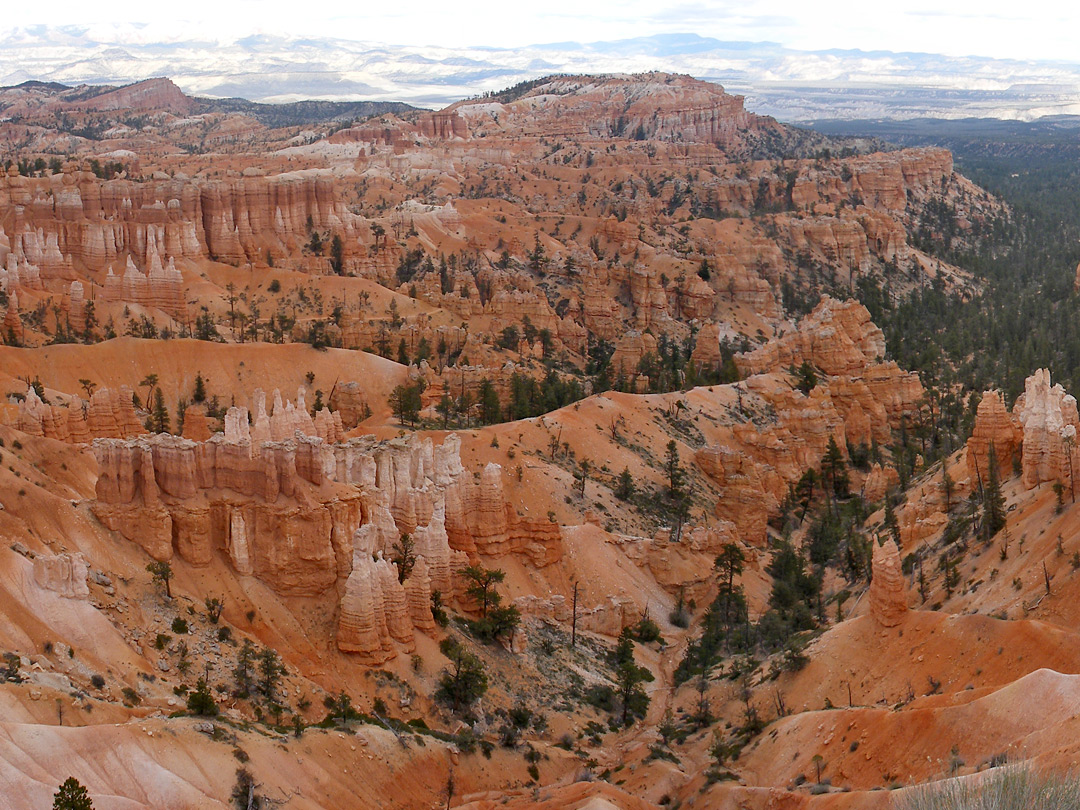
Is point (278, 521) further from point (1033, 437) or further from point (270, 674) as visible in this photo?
point (1033, 437)

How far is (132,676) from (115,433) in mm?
27334

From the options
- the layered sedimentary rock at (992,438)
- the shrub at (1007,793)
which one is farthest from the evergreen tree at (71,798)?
the layered sedimentary rock at (992,438)

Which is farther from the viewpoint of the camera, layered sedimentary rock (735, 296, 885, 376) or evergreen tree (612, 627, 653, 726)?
layered sedimentary rock (735, 296, 885, 376)

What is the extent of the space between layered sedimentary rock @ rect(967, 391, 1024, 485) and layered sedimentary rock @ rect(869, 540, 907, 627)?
16.6 metres

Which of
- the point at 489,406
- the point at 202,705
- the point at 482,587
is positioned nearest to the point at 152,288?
the point at 489,406

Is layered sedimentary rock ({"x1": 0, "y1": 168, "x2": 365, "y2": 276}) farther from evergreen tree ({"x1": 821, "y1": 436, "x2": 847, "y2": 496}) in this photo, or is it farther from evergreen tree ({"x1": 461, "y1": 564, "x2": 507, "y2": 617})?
evergreen tree ({"x1": 461, "y1": 564, "x2": 507, "y2": 617})

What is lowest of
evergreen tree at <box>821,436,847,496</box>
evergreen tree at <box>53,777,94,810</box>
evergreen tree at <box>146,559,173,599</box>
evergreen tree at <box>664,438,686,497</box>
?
evergreen tree at <box>821,436,847,496</box>

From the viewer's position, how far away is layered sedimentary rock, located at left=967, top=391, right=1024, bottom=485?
58.5 m

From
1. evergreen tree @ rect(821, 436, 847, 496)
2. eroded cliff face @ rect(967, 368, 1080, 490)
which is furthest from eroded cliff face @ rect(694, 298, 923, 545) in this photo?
eroded cliff face @ rect(967, 368, 1080, 490)

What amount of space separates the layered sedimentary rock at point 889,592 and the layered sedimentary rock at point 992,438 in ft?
54.4

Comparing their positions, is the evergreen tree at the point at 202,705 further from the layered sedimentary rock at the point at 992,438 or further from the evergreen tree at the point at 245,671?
the layered sedimentary rock at the point at 992,438

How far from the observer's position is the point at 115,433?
200 feet

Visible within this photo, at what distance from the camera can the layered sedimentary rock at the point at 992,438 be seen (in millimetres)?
58500

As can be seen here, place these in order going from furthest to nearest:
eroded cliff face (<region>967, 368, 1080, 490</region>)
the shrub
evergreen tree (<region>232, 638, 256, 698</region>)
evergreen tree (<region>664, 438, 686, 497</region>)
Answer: evergreen tree (<region>664, 438, 686, 497</region>) < eroded cliff face (<region>967, 368, 1080, 490</region>) < evergreen tree (<region>232, 638, 256, 698</region>) < the shrub
